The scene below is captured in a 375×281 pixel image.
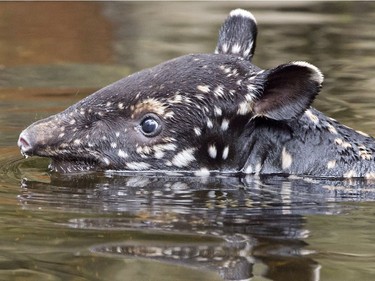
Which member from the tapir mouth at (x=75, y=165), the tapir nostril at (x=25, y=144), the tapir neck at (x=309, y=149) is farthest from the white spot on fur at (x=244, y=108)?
the tapir nostril at (x=25, y=144)

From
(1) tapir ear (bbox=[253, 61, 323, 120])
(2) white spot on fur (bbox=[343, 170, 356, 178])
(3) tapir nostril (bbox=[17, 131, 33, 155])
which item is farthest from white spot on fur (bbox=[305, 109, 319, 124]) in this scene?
(3) tapir nostril (bbox=[17, 131, 33, 155])

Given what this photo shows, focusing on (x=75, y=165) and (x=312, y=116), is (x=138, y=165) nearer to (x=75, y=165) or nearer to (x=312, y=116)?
(x=75, y=165)

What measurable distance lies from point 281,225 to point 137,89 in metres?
1.81

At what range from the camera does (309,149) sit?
8516 millimetres

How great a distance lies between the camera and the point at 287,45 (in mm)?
15516

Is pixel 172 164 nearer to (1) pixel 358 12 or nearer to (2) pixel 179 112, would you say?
(2) pixel 179 112

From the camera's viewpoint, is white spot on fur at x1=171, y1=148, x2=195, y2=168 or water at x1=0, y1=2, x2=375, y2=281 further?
white spot on fur at x1=171, y1=148, x2=195, y2=168

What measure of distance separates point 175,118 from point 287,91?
2.87 ft

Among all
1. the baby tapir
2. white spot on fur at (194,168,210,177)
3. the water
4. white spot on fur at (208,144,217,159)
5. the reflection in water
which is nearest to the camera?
the water

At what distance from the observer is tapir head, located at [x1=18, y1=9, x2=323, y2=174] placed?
832cm

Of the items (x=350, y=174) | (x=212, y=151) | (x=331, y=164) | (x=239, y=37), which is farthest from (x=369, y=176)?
(x=239, y=37)

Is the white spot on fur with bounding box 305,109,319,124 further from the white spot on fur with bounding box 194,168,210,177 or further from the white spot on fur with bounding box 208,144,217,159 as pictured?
the white spot on fur with bounding box 194,168,210,177

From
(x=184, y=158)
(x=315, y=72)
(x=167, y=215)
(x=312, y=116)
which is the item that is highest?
(x=315, y=72)

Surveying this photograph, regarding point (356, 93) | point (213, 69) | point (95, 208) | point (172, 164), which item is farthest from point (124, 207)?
point (356, 93)
